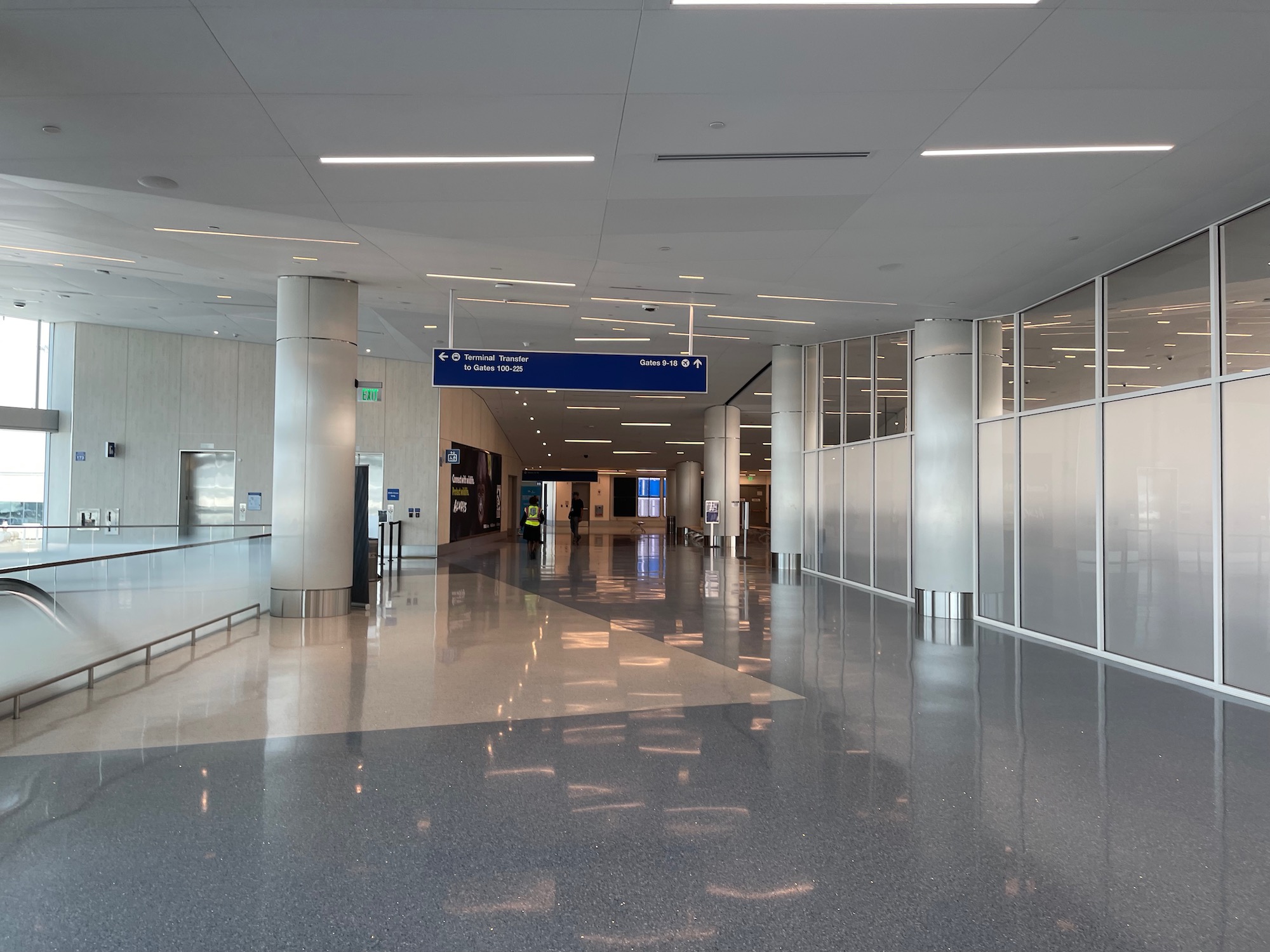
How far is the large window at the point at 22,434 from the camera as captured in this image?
17281 millimetres

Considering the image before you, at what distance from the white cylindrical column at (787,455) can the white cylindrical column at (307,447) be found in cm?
907

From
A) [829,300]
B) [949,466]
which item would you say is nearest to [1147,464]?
[949,466]

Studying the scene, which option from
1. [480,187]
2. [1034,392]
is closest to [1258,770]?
[1034,392]

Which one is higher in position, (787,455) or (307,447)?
(787,455)

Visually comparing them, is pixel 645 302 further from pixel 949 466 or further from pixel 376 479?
pixel 376 479

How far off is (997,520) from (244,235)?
9741 mm

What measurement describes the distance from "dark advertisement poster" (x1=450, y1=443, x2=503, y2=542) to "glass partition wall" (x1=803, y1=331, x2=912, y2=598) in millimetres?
9536

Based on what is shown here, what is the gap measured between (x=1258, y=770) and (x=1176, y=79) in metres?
4.11

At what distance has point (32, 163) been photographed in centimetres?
637

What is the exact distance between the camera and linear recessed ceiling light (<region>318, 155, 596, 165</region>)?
612cm

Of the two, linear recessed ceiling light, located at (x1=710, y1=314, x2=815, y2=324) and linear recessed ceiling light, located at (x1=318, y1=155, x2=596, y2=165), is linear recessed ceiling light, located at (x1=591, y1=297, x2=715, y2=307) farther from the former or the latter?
linear recessed ceiling light, located at (x1=318, y1=155, x2=596, y2=165)

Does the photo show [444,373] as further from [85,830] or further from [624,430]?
[624,430]

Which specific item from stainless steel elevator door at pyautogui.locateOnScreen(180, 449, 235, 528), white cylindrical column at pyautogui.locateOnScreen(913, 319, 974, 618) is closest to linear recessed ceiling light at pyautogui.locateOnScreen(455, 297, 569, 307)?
white cylindrical column at pyautogui.locateOnScreen(913, 319, 974, 618)

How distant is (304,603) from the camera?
35.0 feet
